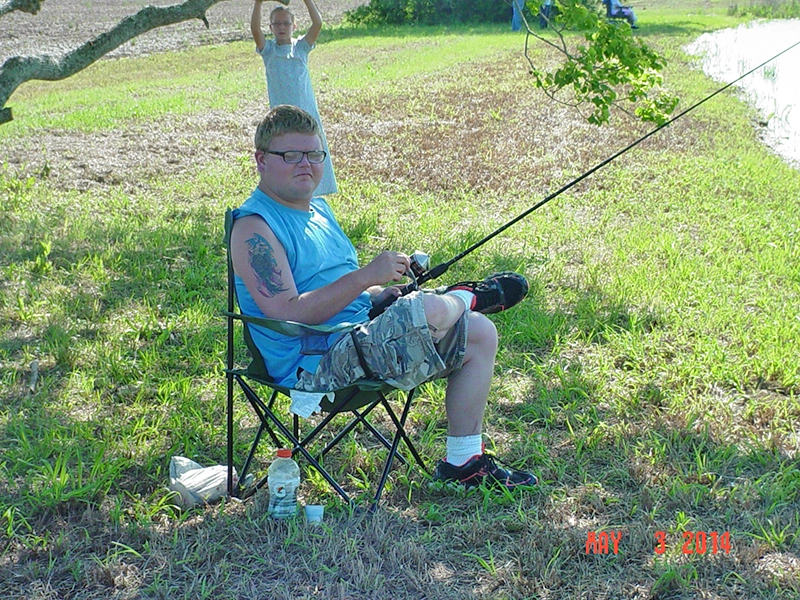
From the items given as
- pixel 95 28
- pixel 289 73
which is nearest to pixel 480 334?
pixel 289 73

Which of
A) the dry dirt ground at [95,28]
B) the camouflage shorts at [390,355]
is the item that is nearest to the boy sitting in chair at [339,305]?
the camouflage shorts at [390,355]

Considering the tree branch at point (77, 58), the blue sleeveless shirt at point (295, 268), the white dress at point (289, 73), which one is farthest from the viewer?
the white dress at point (289, 73)

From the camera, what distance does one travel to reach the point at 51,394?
391 cm

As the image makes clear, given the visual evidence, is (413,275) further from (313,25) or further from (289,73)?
(313,25)

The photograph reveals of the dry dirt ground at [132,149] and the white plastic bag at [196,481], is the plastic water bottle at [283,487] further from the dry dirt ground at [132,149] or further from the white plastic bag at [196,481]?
the dry dirt ground at [132,149]

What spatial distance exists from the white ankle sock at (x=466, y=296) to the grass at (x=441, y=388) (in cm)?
69

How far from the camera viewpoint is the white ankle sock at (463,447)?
312cm

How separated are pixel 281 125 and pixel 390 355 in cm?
88

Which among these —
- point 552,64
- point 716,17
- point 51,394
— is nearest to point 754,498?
point 51,394

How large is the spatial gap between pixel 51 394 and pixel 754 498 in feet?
9.75

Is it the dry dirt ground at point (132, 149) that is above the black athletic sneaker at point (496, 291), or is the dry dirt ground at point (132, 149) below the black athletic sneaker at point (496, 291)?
below

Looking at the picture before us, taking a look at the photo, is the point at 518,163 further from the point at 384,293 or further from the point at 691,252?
the point at 384,293

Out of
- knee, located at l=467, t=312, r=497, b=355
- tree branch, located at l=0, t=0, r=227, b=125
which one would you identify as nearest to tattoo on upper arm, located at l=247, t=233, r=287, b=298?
knee, located at l=467, t=312, r=497, b=355
